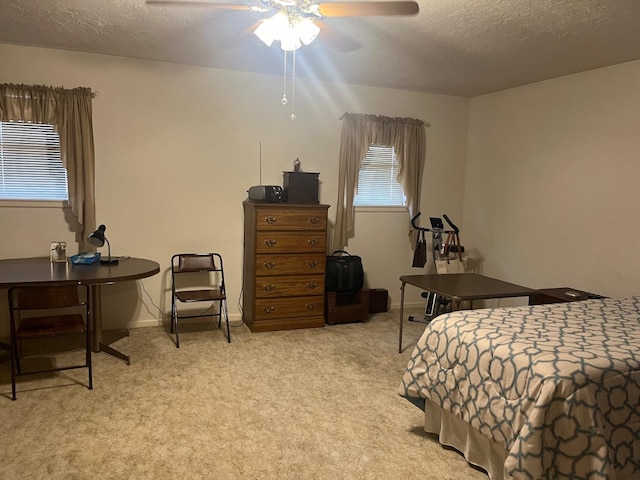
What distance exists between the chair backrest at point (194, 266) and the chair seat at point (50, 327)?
1.07 meters

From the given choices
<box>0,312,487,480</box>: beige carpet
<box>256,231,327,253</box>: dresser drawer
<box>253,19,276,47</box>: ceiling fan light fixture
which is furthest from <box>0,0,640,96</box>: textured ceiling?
<box>0,312,487,480</box>: beige carpet

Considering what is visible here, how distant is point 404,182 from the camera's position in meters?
5.04

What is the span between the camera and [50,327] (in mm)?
2854

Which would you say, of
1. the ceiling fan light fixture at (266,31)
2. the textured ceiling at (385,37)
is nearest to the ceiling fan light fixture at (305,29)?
the ceiling fan light fixture at (266,31)

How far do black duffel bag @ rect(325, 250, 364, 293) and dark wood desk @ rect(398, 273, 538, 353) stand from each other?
35.1 inches

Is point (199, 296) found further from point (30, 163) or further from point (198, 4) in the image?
point (198, 4)

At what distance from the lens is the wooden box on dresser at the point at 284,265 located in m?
4.08

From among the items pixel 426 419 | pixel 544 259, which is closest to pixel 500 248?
pixel 544 259

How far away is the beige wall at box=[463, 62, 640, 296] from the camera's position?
11.9ft

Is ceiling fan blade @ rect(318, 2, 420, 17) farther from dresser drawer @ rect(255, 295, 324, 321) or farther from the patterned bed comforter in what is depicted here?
dresser drawer @ rect(255, 295, 324, 321)

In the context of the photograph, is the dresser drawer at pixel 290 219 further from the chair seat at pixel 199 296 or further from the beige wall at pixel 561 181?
the beige wall at pixel 561 181

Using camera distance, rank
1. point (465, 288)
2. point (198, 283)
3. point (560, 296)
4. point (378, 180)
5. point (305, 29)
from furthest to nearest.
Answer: point (378, 180), point (198, 283), point (560, 296), point (465, 288), point (305, 29)

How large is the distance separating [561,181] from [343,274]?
2.22 meters

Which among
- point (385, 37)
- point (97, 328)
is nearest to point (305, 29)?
point (385, 37)
